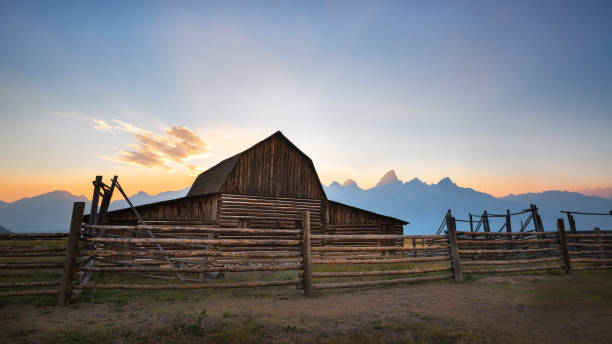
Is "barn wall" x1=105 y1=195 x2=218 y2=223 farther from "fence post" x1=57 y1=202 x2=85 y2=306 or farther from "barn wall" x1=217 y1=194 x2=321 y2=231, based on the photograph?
"fence post" x1=57 y1=202 x2=85 y2=306

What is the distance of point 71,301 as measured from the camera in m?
6.53

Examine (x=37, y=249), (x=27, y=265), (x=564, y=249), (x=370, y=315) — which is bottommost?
(x=370, y=315)

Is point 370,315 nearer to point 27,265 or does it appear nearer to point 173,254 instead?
point 173,254

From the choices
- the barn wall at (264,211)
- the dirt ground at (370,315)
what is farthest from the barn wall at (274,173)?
the dirt ground at (370,315)

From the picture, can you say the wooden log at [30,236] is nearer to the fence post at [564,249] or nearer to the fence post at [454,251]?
the fence post at [454,251]

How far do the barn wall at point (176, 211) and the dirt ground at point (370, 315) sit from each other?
976 centimetres

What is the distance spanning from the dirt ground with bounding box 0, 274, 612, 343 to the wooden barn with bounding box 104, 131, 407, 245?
403 inches

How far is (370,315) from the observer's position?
5578 millimetres

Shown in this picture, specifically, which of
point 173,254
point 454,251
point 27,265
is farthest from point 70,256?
point 454,251

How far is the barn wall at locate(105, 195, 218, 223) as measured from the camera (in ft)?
51.2

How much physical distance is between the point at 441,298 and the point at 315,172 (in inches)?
548

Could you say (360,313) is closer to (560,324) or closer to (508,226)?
(560,324)

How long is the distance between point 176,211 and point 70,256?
32.1ft

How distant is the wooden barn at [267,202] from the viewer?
16.6m
